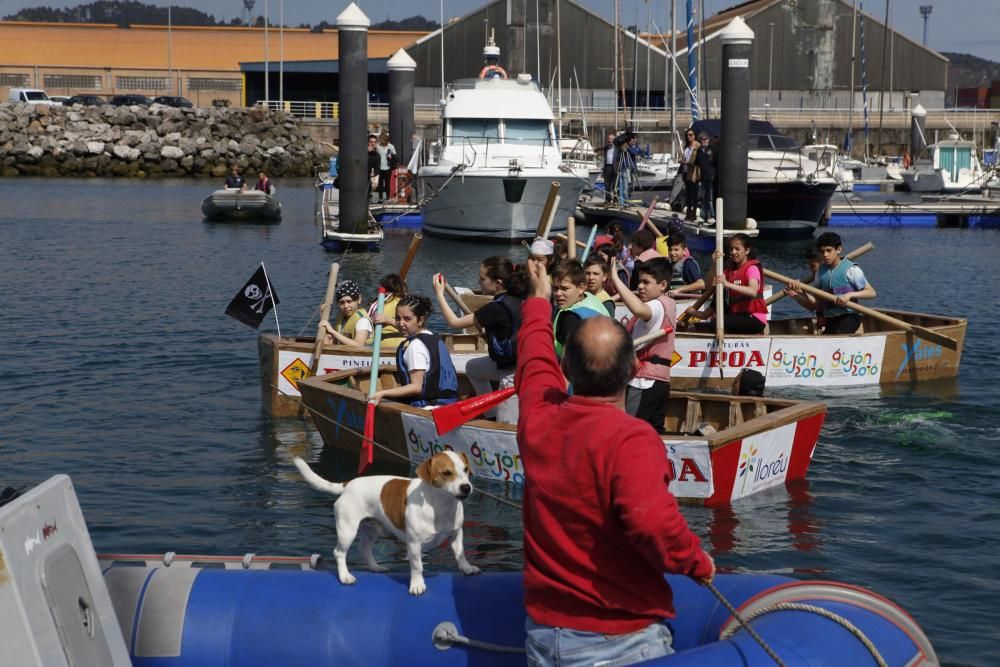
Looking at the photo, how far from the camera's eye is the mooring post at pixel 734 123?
30172 millimetres

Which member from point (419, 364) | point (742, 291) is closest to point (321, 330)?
point (419, 364)

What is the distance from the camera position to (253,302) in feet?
44.1

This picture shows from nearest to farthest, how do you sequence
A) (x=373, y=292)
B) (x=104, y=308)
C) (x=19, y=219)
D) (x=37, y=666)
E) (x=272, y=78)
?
(x=37, y=666) < (x=104, y=308) < (x=373, y=292) < (x=19, y=219) < (x=272, y=78)

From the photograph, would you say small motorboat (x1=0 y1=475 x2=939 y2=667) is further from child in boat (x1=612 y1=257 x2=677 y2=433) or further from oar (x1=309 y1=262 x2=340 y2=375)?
oar (x1=309 y1=262 x2=340 y2=375)

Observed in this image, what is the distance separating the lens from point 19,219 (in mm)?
38531

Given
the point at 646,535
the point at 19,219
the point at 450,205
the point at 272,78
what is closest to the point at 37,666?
the point at 646,535

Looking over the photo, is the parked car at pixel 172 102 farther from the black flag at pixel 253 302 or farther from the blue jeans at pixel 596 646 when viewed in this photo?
the blue jeans at pixel 596 646

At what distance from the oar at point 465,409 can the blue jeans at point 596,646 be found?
16.2 feet

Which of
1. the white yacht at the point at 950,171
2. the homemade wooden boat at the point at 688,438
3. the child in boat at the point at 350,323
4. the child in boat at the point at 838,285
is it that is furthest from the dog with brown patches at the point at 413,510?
the white yacht at the point at 950,171

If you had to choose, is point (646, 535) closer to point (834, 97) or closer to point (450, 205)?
point (450, 205)

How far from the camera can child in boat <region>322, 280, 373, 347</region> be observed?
1270cm

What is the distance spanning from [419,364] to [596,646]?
18.2 ft

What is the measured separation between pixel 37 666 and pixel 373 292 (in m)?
19.2

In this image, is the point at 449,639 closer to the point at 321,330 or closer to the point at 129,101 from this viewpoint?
the point at 321,330
